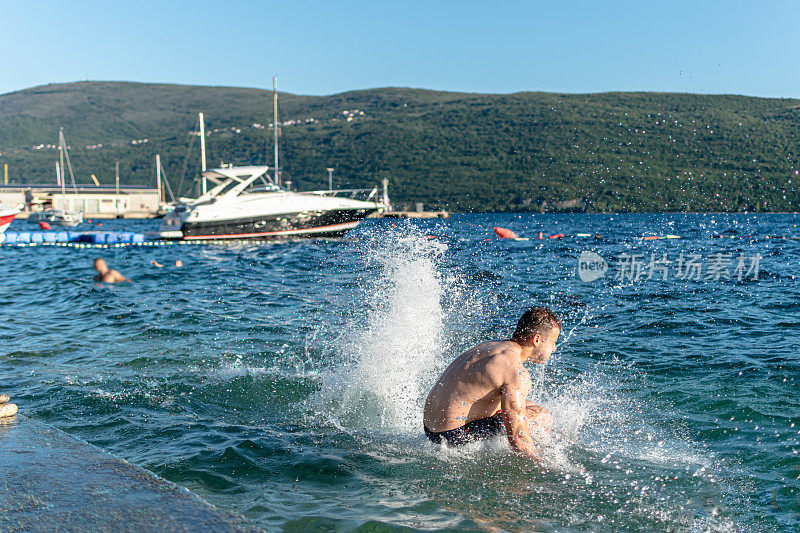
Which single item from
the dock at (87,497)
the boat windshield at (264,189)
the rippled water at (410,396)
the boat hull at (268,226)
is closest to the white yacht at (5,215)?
the boat hull at (268,226)

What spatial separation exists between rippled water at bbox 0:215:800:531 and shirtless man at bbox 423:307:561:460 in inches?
8.2

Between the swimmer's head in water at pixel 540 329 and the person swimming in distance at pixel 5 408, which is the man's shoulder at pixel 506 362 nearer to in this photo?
the swimmer's head in water at pixel 540 329

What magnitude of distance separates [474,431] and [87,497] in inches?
102

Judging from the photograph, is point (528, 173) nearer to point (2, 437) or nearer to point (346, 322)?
point (346, 322)

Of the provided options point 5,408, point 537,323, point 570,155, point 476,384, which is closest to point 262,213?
point 5,408

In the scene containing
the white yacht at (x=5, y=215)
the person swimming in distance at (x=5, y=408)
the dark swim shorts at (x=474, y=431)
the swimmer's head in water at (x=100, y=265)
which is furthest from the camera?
the white yacht at (x=5, y=215)

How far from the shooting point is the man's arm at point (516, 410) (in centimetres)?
437

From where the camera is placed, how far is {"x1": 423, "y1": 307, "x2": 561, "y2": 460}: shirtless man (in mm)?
4395

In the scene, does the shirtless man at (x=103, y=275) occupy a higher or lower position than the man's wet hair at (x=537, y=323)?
lower

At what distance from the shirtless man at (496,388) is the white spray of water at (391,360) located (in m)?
0.88

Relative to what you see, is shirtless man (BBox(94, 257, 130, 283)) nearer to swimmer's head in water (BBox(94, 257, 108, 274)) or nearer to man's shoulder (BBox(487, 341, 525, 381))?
swimmer's head in water (BBox(94, 257, 108, 274))

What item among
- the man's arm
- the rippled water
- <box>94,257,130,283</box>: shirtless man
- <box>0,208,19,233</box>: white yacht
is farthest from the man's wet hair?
<box>0,208,19,233</box>: white yacht

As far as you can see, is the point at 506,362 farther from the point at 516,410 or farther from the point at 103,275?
the point at 103,275

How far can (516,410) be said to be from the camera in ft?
14.4
